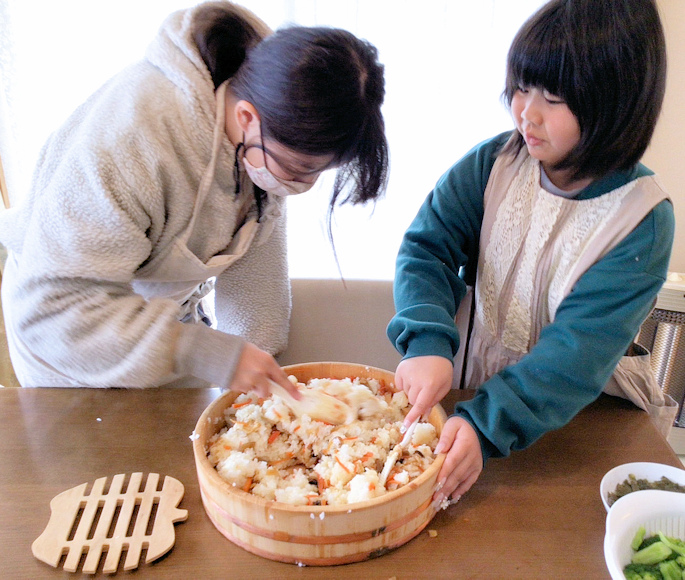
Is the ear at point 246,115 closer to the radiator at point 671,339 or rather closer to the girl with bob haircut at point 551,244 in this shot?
the girl with bob haircut at point 551,244

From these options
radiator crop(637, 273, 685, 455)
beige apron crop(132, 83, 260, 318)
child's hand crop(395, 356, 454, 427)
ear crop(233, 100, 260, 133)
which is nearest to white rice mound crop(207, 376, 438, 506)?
child's hand crop(395, 356, 454, 427)

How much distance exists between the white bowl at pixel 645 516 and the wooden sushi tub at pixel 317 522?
0.24 m

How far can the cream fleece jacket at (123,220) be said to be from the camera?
2.52 ft

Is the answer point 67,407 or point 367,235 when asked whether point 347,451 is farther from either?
point 367,235

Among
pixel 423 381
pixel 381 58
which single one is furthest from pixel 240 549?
pixel 381 58

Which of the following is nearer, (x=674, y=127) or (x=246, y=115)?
(x=246, y=115)

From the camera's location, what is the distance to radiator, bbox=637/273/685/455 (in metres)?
1.89

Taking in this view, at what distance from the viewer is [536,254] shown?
1008 millimetres

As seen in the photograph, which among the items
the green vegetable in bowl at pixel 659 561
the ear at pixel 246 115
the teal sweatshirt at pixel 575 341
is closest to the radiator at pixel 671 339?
the teal sweatshirt at pixel 575 341

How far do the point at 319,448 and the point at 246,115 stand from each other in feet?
1.82

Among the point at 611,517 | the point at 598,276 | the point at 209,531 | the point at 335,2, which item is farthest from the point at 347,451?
the point at 335,2

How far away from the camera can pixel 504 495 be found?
2.64ft

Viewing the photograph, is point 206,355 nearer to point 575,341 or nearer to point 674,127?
point 575,341

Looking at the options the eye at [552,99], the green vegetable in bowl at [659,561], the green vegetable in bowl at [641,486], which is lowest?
the green vegetable in bowl at [641,486]
